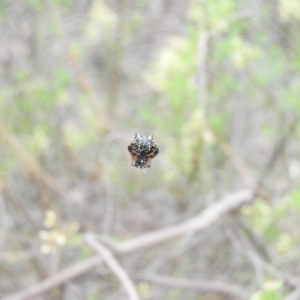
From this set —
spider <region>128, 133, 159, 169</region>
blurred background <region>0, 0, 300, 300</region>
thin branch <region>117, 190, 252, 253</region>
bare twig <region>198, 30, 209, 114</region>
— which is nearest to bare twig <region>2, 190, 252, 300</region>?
thin branch <region>117, 190, 252, 253</region>

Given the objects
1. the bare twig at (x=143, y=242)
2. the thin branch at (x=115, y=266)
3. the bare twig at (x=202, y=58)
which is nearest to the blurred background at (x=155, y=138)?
the bare twig at (x=202, y=58)

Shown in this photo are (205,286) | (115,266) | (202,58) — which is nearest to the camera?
(115,266)

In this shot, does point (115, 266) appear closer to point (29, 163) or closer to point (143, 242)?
point (143, 242)

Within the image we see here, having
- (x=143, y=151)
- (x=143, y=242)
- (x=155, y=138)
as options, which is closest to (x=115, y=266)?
(x=143, y=242)

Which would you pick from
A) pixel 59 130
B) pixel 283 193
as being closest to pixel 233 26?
pixel 283 193

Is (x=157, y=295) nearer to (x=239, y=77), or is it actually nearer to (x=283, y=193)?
(x=283, y=193)

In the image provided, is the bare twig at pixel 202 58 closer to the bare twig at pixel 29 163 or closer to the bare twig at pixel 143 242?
the bare twig at pixel 143 242

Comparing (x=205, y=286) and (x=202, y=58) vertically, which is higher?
(x=202, y=58)
